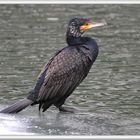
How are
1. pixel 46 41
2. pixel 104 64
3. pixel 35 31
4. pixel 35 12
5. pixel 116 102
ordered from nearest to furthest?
A: pixel 116 102, pixel 104 64, pixel 46 41, pixel 35 31, pixel 35 12

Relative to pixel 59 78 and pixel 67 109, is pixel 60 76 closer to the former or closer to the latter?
pixel 59 78

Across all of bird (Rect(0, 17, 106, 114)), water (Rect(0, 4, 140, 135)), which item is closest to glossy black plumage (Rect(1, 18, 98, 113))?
bird (Rect(0, 17, 106, 114))

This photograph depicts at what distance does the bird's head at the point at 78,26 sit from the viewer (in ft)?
35.9

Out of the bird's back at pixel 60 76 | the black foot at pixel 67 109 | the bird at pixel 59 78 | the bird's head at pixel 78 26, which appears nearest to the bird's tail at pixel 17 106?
the bird at pixel 59 78

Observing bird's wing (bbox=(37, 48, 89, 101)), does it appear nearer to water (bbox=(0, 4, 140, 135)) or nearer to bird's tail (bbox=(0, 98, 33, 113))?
bird's tail (bbox=(0, 98, 33, 113))

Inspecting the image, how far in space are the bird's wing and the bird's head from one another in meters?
0.39

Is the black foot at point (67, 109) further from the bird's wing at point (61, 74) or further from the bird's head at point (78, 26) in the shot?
the bird's head at point (78, 26)

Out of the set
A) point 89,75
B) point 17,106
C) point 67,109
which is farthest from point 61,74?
point 89,75

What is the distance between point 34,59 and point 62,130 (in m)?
4.96

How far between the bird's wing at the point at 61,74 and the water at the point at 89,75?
336 millimetres

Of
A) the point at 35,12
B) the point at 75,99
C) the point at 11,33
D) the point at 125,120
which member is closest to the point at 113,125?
the point at 125,120

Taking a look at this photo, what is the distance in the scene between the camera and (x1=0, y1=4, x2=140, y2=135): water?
9859mm
